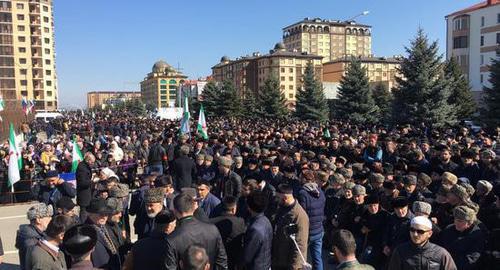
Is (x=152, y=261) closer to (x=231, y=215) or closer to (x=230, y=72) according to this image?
(x=231, y=215)

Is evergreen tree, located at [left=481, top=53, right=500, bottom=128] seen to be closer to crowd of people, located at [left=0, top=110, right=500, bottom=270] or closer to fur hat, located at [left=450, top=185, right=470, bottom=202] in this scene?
crowd of people, located at [left=0, top=110, right=500, bottom=270]

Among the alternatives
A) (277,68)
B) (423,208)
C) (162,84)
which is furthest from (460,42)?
(162,84)

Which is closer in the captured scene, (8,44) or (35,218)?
(35,218)

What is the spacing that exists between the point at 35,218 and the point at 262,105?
135 ft

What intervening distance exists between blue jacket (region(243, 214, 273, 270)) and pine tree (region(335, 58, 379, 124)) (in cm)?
2956

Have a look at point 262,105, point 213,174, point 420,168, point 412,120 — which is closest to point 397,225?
point 420,168

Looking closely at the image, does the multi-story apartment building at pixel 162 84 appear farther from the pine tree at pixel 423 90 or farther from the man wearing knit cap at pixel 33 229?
the man wearing knit cap at pixel 33 229

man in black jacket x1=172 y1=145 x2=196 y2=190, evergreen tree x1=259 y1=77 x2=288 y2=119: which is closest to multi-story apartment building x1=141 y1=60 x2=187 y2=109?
evergreen tree x1=259 y1=77 x2=288 y2=119

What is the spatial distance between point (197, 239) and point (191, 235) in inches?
3.3

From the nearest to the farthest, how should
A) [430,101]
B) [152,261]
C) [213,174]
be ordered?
1. [152,261]
2. [213,174]
3. [430,101]

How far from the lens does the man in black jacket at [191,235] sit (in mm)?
4047

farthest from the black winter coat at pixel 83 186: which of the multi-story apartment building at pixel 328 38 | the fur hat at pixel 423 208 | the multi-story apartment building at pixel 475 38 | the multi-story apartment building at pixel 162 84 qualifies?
the multi-story apartment building at pixel 162 84

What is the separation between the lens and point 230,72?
419 feet

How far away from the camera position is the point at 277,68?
107m
